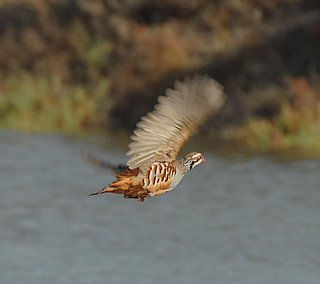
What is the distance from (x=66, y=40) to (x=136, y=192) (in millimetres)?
19412

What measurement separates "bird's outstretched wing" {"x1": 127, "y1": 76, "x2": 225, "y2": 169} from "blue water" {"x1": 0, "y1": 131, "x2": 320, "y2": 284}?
307 inches

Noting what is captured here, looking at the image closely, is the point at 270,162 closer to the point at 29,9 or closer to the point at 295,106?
the point at 295,106

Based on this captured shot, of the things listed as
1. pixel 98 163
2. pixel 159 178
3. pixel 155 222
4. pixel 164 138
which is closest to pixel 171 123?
pixel 164 138

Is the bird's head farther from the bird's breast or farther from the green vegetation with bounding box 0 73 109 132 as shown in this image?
the green vegetation with bounding box 0 73 109 132

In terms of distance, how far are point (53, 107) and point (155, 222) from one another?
21.1 ft

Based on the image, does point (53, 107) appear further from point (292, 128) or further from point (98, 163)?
point (98, 163)

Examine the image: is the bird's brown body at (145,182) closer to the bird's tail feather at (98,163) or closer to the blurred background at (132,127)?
the bird's tail feather at (98,163)

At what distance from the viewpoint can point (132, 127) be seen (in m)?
23.0

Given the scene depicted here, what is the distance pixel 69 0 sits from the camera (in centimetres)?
2642

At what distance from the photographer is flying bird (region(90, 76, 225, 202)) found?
6246 millimetres

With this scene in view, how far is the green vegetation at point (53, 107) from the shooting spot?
23.3 meters

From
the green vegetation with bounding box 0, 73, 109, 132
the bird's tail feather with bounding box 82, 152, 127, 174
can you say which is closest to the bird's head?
the bird's tail feather with bounding box 82, 152, 127, 174

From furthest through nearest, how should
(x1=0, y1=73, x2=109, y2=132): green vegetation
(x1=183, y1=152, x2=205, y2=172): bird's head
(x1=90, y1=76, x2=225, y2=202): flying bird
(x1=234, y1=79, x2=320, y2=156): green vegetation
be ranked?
(x1=0, y1=73, x2=109, y2=132): green vegetation → (x1=234, y1=79, x2=320, y2=156): green vegetation → (x1=183, y1=152, x2=205, y2=172): bird's head → (x1=90, y1=76, x2=225, y2=202): flying bird

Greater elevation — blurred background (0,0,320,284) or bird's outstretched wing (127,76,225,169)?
blurred background (0,0,320,284)
